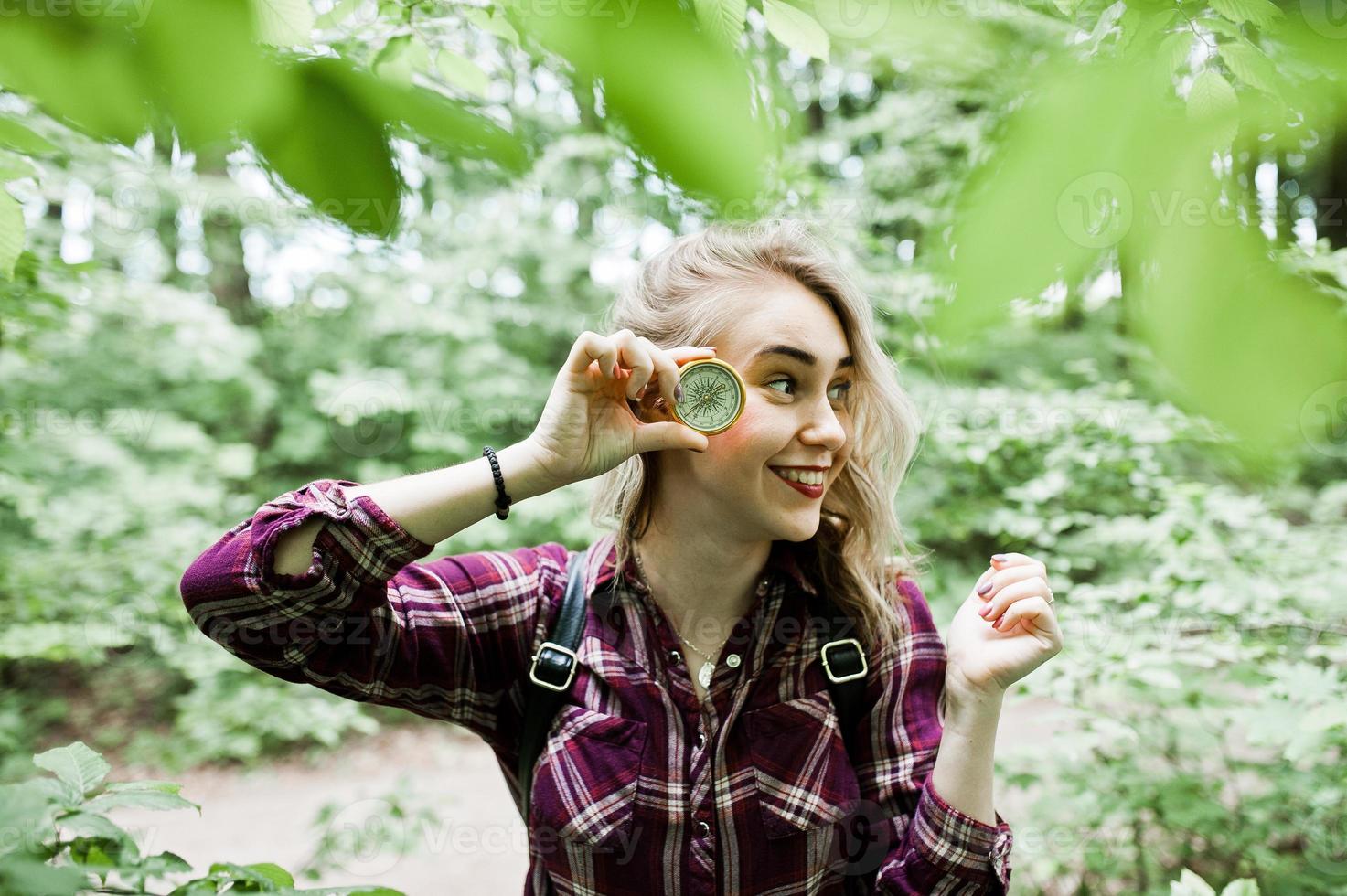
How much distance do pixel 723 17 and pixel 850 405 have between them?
134 cm

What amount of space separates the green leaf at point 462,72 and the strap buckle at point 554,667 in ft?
3.07

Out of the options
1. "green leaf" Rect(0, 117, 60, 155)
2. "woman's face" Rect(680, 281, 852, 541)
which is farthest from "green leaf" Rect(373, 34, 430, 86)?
"woman's face" Rect(680, 281, 852, 541)

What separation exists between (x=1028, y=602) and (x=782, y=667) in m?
0.47

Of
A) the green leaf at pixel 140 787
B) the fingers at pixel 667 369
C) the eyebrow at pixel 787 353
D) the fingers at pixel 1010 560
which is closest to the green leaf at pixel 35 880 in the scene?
the green leaf at pixel 140 787

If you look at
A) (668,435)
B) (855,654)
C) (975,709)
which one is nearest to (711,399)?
(668,435)

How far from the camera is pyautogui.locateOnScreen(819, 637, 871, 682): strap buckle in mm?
1599

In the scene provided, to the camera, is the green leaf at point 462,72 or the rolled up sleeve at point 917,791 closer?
the green leaf at point 462,72

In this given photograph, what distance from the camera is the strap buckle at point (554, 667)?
152 cm

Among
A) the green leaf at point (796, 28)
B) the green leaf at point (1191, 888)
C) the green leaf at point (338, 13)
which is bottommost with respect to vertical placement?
the green leaf at point (1191, 888)

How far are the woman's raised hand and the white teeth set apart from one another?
16 cm

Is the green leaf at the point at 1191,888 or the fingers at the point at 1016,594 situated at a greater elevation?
the fingers at the point at 1016,594

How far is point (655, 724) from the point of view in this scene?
1.54m

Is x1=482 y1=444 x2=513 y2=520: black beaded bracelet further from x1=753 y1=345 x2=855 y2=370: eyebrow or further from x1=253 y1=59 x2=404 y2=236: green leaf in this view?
x1=253 y1=59 x2=404 y2=236: green leaf

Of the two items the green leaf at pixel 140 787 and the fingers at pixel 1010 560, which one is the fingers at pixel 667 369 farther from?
the green leaf at pixel 140 787
